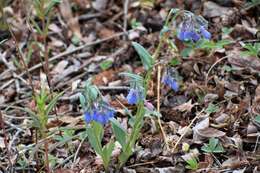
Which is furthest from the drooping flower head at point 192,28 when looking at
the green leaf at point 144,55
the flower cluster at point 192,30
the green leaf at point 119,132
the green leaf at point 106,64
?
the green leaf at point 106,64

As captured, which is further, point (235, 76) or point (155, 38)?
point (155, 38)

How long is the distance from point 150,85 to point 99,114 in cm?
109

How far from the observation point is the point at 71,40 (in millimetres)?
4105

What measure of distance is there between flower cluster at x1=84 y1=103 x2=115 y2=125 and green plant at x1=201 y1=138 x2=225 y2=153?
675 mm

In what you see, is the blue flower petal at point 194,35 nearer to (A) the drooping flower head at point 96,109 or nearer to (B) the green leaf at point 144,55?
(B) the green leaf at point 144,55

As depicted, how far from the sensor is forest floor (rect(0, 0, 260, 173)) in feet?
9.20

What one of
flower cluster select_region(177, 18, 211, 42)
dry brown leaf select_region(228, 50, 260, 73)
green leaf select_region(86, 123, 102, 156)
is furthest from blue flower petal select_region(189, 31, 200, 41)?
dry brown leaf select_region(228, 50, 260, 73)

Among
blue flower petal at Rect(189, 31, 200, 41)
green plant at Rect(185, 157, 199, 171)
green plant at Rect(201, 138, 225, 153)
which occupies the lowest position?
A: green plant at Rect(185, 157, 199, 171)

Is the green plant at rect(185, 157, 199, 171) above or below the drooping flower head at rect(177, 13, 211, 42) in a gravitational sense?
below

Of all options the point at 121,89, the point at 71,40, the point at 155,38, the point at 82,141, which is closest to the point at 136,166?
the point at 82,141

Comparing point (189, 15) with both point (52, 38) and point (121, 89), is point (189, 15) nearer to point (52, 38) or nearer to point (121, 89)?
point (121, 89)

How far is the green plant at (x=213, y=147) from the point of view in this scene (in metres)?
2.74

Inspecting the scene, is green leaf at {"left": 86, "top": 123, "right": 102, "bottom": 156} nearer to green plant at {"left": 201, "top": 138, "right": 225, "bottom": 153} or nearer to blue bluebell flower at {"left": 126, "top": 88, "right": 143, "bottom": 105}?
blue bluebell flower at {"left": 126, "top": 88, "right": 143, "bottom": 105}

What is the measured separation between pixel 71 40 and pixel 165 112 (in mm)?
1297
